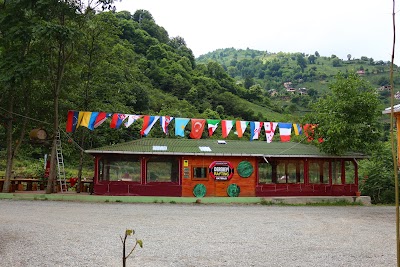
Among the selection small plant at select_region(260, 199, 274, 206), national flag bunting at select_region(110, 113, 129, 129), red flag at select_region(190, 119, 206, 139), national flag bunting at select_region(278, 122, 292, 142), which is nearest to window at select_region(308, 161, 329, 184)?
national flag bunting at select_region(278, 122, 292, 142)

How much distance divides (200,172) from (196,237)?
35.8 ft

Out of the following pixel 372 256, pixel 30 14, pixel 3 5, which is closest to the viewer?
pixel 372 256

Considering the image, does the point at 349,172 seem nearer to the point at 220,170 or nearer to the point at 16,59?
the point at 220,170

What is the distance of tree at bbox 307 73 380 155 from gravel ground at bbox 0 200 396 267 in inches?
196

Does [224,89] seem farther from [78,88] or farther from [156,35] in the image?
[78,88]

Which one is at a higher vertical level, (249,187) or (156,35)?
(156,35)

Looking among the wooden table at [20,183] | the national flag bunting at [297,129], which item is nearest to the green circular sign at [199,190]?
the national flag bunting at [297,129]

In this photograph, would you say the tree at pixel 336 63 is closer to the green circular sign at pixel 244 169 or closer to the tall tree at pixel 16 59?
the green circular sign at pixel 244 169

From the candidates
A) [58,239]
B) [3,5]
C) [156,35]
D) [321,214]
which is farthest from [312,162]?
[156,35]

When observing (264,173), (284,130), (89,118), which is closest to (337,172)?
(284,130)

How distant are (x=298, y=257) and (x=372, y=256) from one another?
1564 millimetres

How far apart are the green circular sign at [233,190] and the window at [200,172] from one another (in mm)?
1383

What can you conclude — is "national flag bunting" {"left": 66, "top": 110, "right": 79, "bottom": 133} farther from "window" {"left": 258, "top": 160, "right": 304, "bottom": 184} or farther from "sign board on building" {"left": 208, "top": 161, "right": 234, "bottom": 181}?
"window" {"left": 258, "top": 160, "right": 304, "bottom": 184}

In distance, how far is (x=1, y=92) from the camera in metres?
21.0
